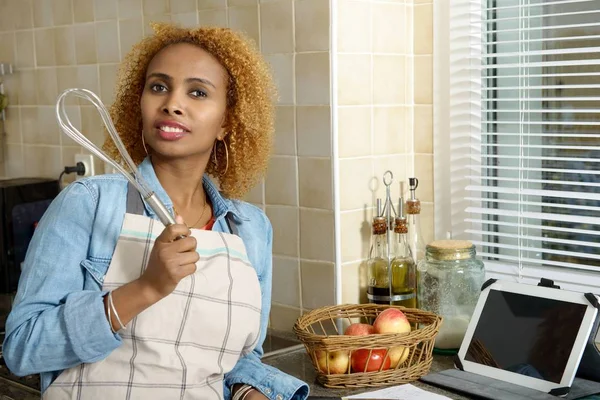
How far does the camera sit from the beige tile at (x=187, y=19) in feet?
6.98

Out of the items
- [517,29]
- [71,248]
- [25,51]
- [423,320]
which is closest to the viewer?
[71,248]

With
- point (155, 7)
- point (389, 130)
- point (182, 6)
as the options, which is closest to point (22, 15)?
point (155, 7)

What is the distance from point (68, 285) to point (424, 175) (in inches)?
38.3

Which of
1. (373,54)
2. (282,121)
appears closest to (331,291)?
(282,121)

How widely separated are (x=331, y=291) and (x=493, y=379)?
16.7 inches

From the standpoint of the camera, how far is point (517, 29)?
6.21 ft

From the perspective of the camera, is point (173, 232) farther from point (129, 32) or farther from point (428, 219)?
point (129, 32)

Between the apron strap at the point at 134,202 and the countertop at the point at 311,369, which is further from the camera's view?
the countertop at the point at 311,369

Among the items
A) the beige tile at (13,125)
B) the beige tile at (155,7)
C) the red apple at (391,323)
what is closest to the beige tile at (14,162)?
the beige tile at (13,125)

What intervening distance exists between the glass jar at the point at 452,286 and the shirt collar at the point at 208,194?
470mm

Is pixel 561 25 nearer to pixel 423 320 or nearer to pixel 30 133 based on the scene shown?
pixel 423 320

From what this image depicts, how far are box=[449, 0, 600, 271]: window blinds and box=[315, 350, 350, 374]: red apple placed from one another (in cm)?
52

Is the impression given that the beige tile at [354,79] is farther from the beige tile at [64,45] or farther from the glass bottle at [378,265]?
the beige tile at [64,45]

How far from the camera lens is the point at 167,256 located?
1.25 metres
